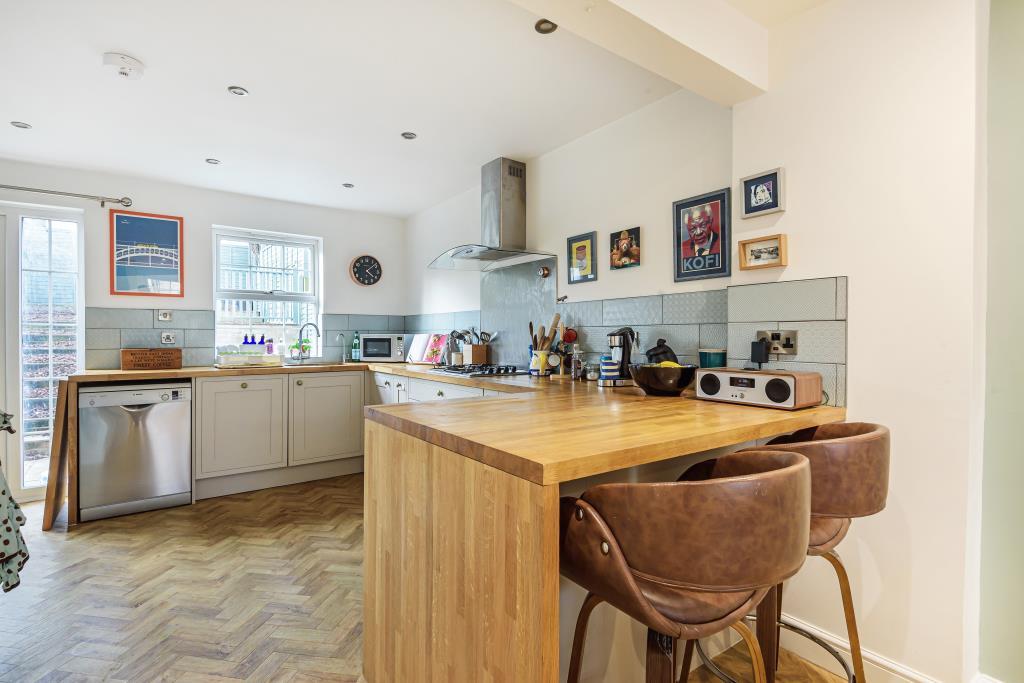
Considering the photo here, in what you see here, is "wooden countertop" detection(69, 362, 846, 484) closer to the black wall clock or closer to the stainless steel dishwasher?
the stainless steel dishwasher

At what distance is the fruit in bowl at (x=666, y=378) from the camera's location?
1956mm

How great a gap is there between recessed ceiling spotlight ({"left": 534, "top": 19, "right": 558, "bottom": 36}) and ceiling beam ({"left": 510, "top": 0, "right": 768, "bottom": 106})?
7.4 inches

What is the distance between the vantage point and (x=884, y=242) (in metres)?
1.58

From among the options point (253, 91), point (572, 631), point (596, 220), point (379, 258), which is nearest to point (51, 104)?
point (253, 91)

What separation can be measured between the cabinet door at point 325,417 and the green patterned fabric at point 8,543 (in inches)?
88.4

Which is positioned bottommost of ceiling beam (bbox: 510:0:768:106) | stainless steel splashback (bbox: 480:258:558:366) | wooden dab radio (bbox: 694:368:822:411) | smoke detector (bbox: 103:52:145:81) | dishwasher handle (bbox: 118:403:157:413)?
dishwasher handle (bbox: 118:403:157:413)

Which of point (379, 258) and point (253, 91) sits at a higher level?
point (253, 91)

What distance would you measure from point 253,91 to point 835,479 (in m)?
2.88

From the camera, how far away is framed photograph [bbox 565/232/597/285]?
9.37 feet

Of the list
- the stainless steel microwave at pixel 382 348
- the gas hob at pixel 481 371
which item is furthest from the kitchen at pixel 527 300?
the stainless steel microwave at pixel 382 348

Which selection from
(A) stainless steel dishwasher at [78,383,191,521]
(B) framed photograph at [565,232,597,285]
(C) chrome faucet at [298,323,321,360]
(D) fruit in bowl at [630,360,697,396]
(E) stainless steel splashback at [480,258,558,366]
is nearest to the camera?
(D) fruit in bowl at [630,360,697,396]

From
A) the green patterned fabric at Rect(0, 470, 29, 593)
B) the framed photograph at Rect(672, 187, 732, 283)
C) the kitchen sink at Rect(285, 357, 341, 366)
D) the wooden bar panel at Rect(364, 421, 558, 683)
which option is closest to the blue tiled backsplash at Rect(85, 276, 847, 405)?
the framed photograph at Rect(672, 187, 732, 283)

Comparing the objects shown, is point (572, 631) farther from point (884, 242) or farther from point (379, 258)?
point (379, 258)

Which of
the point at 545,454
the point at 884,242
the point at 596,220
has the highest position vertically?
the point at 596,220
